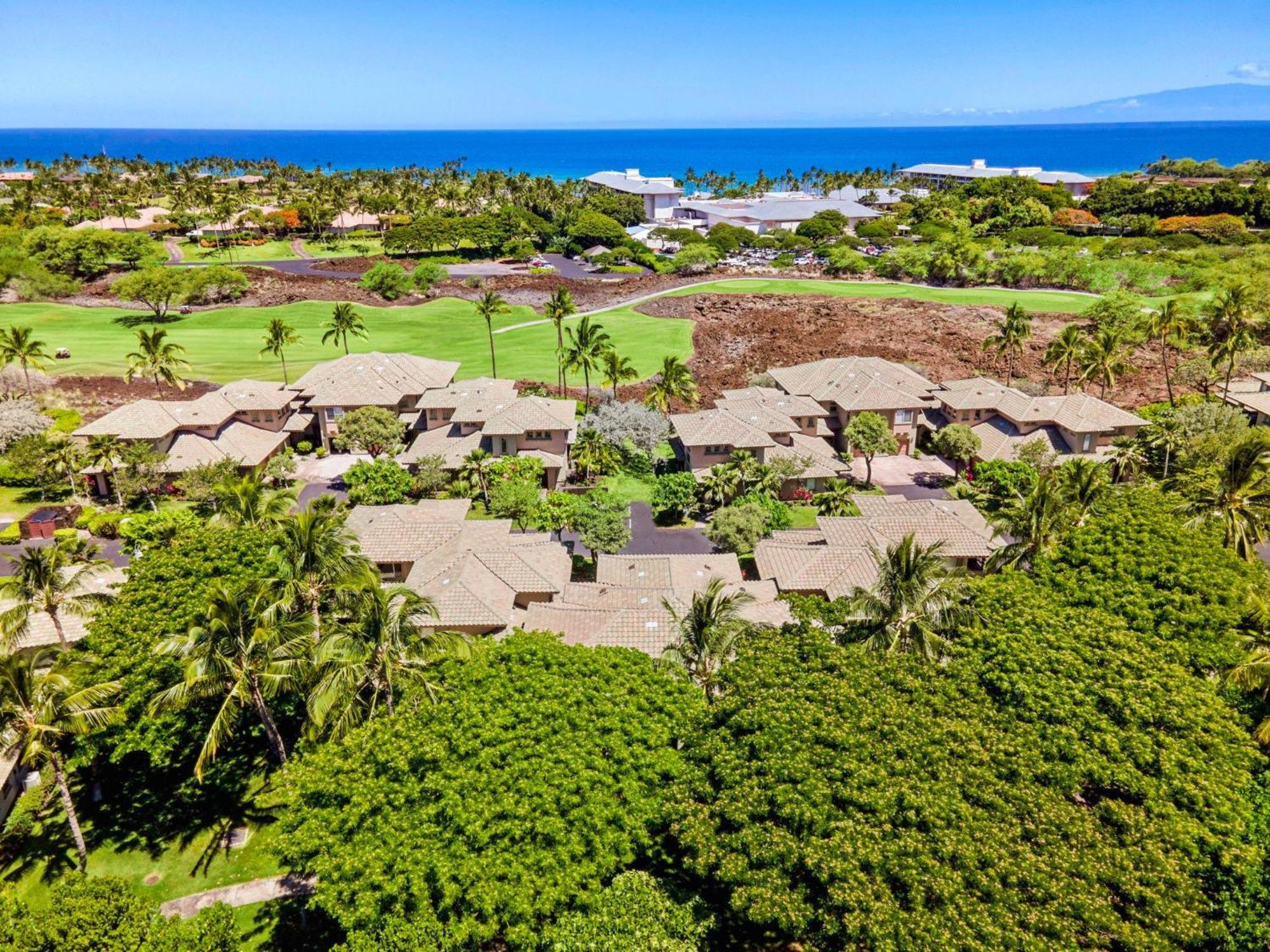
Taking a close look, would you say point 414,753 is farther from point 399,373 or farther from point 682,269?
point 682,269

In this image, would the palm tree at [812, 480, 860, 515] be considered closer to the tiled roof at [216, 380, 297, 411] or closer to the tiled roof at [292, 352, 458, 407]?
the tiled roof at [292, 352, 458, 407]

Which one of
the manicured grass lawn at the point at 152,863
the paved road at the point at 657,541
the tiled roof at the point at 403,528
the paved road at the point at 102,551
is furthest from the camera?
the paved road at the point at 657,541

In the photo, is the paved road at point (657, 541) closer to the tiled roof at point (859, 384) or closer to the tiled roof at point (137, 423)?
the tiled roof at point (859, 384)

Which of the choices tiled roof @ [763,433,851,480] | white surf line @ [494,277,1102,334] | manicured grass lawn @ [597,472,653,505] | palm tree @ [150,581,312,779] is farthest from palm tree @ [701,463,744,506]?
white surf line @ [494,277,1102,334]

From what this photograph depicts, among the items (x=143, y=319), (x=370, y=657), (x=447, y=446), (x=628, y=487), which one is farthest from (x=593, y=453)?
(x=143, y=319)

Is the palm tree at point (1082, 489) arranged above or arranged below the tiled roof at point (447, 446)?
above

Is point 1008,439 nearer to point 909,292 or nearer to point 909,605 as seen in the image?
point 909,605

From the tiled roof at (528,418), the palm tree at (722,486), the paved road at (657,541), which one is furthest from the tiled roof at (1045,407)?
the tiled roof at (528,418)

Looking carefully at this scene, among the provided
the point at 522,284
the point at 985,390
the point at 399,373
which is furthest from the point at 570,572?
the point at 522,284
